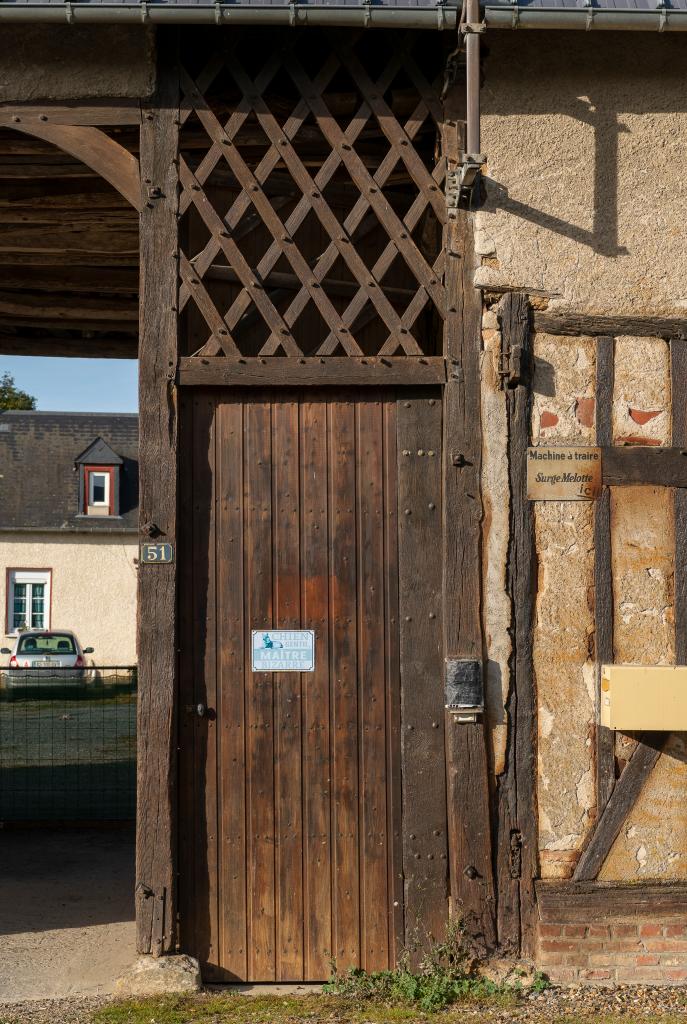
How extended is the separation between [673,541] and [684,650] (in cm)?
53

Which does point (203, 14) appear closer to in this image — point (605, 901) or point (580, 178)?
point (580, 178)

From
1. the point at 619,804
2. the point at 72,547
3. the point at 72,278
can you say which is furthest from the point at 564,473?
the point at 72,547

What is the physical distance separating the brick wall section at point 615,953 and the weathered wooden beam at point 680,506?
1298 mm

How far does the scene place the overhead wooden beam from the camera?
5062mm

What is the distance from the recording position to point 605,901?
480 cm

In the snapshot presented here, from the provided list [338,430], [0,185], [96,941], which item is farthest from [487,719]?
[0,185]

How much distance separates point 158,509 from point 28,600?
2021 centimetres

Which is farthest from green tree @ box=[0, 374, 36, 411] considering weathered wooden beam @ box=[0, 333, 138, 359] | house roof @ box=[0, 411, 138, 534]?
weathered wooden beam @ box=[0, 333, 138, 359]

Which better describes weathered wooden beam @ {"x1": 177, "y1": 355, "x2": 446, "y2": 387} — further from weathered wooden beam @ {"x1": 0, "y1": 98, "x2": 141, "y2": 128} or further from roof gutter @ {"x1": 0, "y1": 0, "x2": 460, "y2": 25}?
roof gutter @ {"x1": 0, "y1": 0, "x2": 460, "y2": 25}

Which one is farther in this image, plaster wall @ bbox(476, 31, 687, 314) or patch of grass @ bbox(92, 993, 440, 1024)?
plaster wall @ bbox(476, 31, 687, 314)

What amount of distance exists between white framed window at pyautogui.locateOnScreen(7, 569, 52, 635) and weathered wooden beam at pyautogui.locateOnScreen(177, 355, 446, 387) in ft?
65.7

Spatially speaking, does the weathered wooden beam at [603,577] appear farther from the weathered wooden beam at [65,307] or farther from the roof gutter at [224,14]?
the weathered wooden beam at [65,307]

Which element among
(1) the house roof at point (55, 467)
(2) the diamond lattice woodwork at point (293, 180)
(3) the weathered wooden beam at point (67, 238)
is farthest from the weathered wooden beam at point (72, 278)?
(1) the house roof at point (55, 467)

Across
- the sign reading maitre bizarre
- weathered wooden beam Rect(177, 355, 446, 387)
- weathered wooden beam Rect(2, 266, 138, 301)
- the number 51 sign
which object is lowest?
the number 51 sign
